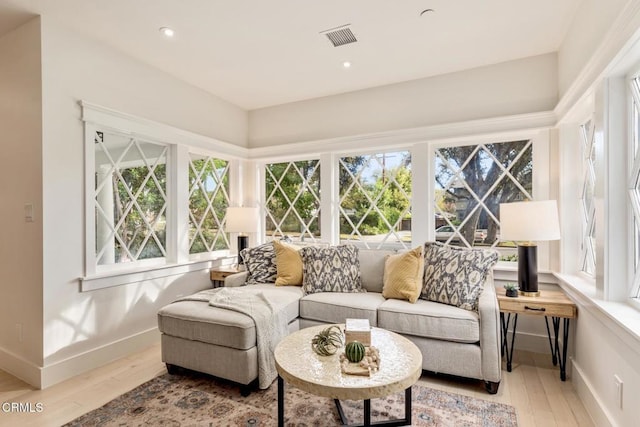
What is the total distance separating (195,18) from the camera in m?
2.41

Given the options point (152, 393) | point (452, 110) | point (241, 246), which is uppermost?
point (452, 110)

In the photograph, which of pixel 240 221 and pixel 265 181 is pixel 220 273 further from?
pixel 265 181

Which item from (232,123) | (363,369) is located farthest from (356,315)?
(232,123)

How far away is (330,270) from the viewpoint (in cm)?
308

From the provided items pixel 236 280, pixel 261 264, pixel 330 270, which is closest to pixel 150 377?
pixel 236 280

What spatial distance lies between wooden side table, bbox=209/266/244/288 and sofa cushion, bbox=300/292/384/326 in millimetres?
1179

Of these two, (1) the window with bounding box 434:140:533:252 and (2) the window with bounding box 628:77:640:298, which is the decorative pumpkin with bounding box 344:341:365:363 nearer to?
(2) the window with bounding box 628:77:640:298

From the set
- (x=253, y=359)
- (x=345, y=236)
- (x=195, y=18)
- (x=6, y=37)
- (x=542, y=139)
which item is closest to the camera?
(x=253, y=359)

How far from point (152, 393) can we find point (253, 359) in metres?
0.74

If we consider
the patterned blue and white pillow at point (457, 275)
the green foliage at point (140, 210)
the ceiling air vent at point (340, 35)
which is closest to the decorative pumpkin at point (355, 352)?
the patterned blue and white pillow at point (457, 275)

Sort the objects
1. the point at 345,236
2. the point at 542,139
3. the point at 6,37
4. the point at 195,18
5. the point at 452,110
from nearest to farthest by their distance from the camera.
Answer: the point at 195,18
the point at 6,37
the point at 542,139
the point at 452,110
the point at 345,236

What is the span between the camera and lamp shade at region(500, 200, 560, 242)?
8.10 feet

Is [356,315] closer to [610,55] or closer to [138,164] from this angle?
[610,55]

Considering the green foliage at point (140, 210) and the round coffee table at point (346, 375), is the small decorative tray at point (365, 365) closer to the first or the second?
the round coffee table at point (346, 375)
